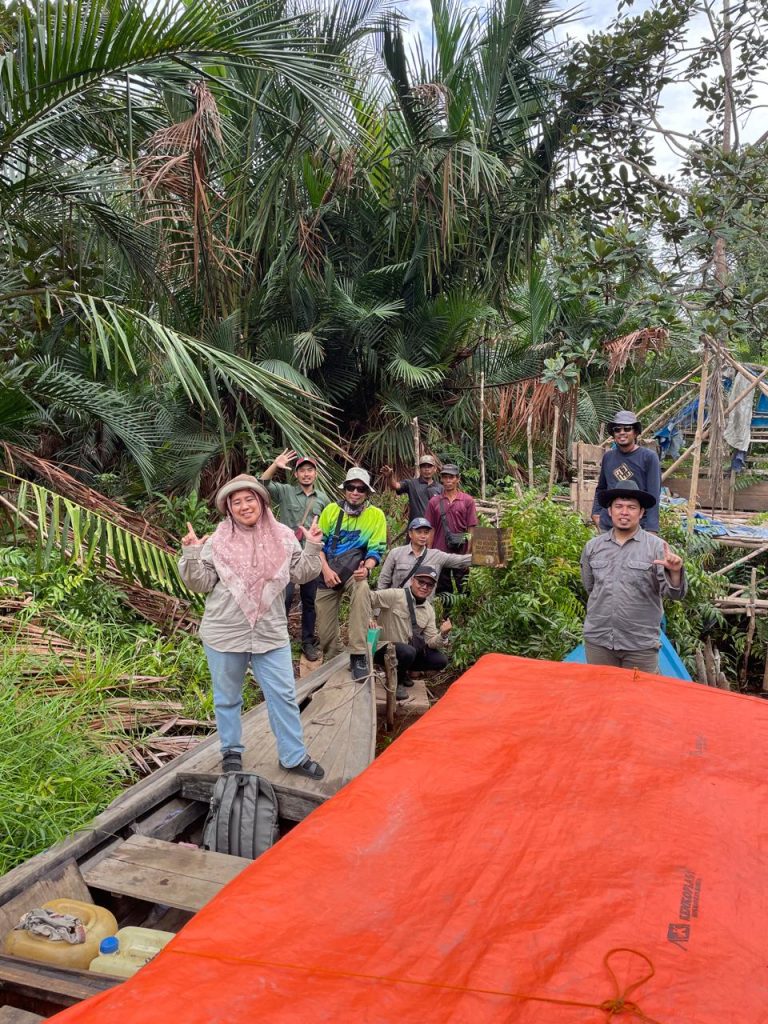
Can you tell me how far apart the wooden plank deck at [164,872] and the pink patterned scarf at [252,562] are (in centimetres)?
104

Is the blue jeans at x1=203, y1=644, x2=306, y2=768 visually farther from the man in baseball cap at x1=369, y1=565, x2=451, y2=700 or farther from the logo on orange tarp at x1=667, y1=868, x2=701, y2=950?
the logo on orange tarp at x1=667, y1=868, x2=701, y2=950

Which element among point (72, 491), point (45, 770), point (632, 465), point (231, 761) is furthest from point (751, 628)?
point (45, 770)

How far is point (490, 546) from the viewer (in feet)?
18.2

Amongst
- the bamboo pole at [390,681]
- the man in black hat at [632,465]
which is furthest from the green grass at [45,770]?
the man in black hat at [632,465]

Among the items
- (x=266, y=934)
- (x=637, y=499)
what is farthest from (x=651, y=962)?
(x=637, y=499)

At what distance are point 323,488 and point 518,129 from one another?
5417 mm

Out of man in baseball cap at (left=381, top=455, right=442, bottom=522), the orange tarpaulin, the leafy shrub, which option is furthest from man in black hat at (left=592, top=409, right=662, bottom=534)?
the orange tarpaulin

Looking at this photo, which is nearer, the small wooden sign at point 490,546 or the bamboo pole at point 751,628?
the small wooden sign at point 490,546

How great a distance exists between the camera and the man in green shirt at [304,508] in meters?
6.15

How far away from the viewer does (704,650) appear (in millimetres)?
7328

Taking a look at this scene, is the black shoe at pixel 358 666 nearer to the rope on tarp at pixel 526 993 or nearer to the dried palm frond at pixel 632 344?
the rope on tarp at pixel 526 993

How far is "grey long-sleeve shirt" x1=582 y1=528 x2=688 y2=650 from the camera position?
13.4ft

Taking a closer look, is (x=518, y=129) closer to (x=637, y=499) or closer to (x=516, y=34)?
(x=516, y=34)

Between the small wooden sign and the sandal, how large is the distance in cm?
214
